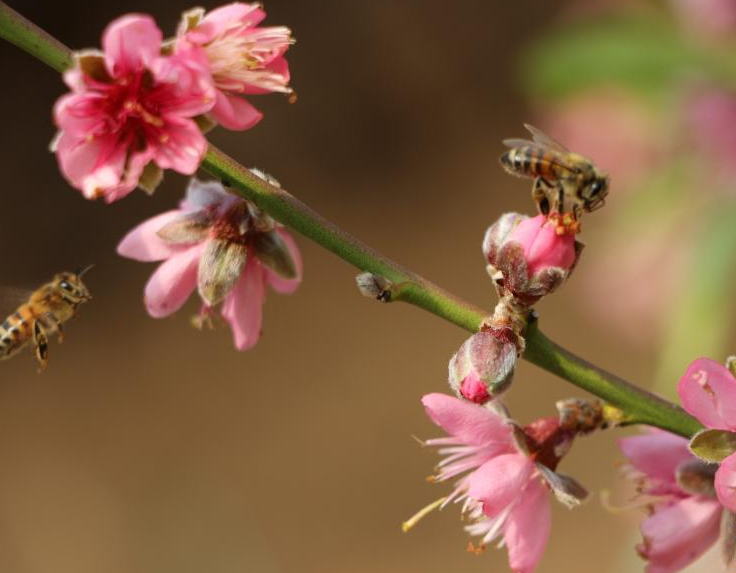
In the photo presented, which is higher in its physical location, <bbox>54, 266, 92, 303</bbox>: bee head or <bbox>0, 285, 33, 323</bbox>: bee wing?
<bbox>54, 266, 92, 303</bbox>: bee head

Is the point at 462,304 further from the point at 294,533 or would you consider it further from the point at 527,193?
the point at 527,193

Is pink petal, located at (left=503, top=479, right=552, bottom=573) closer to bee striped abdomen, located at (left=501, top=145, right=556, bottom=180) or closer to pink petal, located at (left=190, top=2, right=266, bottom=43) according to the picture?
bee striped abdomen, located at (left=501, top=145, right=556, bottom=180)

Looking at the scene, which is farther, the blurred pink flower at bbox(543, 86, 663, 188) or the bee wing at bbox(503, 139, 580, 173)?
the blurred pink flower at bbox(543, 86, 663, 188)

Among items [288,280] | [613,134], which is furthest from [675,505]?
[613,134]

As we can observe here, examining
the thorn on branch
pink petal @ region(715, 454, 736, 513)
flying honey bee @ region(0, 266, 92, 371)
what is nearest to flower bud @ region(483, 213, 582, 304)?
the thorn on branch

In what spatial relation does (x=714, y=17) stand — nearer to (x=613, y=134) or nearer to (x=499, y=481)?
(x=613, y=134)

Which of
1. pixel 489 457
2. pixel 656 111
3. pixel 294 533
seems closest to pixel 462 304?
pixel 489 457

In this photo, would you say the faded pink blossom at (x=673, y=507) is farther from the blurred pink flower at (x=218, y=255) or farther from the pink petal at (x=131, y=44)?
the pink petal at (x=131, y=44)

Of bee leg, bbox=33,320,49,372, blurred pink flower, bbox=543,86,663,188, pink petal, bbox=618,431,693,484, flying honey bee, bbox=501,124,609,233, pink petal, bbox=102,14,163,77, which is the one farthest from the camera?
blurred pink flower, bbox=543,86,663,188
